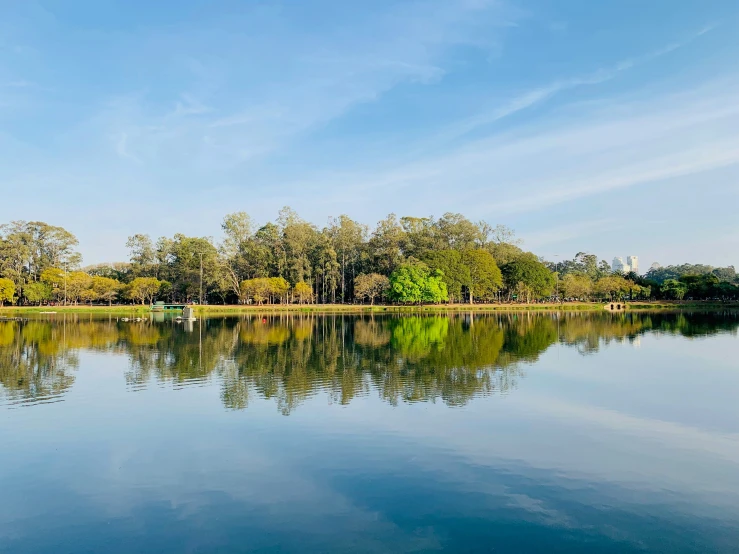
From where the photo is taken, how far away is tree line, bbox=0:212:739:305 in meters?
82.3

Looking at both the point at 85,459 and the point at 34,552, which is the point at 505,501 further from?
the point at 85,459

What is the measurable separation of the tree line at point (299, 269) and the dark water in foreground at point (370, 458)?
58861 millimetres

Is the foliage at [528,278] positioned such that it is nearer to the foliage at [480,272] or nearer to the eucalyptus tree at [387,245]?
the foliage at [480,272]

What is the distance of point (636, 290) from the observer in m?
102

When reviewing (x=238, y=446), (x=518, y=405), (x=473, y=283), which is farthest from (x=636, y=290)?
(x=238, y=446)

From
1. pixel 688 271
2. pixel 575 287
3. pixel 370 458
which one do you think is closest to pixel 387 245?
pixel 575 287

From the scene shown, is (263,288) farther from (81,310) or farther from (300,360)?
(300,360)

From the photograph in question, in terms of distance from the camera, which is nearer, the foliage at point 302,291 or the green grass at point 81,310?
the green grass at point 81,310

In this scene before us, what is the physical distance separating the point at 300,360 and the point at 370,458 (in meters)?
14.8

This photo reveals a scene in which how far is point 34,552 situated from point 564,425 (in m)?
11.5

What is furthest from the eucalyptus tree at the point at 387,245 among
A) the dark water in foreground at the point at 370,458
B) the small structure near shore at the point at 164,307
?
the dark water in foreground at the point at 370,458

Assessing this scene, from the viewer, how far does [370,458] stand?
10.9m

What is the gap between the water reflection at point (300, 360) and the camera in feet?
59.0

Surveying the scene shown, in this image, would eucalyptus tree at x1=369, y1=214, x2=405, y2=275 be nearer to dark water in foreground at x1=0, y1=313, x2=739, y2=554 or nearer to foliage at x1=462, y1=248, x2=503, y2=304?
foliage at x1=462, y1=248, x2=503, y2=304
